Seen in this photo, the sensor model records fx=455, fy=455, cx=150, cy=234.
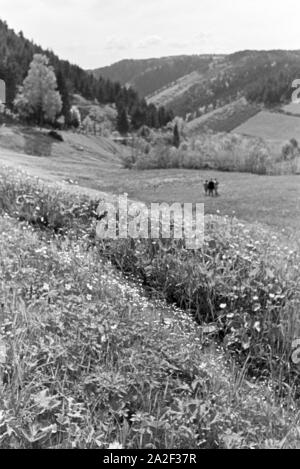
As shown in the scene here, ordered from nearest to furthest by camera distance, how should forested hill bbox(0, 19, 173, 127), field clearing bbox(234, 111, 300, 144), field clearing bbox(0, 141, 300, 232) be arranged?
field clearing bbox(0, 141, 300, 232) → field clearing bbox(234, 111, 300, 144) → forested hill bbox(0, 19, 173, 127)

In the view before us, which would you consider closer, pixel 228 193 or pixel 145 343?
pixel 145 343

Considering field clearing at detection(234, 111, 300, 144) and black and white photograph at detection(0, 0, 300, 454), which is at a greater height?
field clearing at detection(234, 111, 300, 144)

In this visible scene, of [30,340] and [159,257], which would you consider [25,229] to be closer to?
[159,257]

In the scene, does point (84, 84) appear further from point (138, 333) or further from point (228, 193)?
point (138, 333)

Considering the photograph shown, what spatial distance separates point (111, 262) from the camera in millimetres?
8031

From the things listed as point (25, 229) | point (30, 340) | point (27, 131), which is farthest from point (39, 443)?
point (27, 131)

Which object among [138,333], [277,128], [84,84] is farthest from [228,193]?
[84,84]

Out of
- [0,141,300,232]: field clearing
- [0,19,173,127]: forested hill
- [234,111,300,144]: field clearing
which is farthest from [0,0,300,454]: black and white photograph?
[0,19,173,127]: forested hill

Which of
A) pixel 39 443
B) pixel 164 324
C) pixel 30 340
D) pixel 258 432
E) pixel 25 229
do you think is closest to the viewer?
pixel 39 443

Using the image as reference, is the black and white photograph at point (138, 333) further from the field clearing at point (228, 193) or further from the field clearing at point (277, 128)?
the field clearing at point (277, 128)

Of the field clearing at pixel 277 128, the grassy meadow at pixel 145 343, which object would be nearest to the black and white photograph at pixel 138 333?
the grassy meadow at pixel 145 343

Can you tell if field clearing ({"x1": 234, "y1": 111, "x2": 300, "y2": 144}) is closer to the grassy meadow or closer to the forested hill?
the forested hill

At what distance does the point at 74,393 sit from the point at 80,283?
7.44 ft

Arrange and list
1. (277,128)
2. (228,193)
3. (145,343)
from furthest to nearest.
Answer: (277,128) → (228,193) → (145,343)
